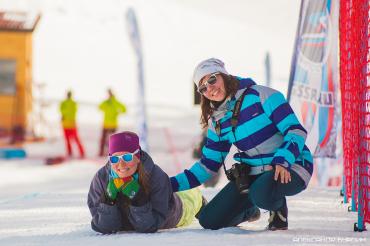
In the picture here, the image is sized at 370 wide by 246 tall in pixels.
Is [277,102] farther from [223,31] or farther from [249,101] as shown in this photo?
[223,31]

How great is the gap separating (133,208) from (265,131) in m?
0.84

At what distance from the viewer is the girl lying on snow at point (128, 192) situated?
4.00 meters

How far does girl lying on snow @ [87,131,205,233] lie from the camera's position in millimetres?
4000

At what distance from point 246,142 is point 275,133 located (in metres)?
0.17

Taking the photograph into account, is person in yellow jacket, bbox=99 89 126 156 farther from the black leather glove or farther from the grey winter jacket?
the black leather glove

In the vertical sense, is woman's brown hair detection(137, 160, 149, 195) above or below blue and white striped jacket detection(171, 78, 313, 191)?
below

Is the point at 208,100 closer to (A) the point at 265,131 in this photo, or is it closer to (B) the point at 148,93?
(A) the point at 265,131

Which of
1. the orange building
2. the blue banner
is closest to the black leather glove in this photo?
the blue banner

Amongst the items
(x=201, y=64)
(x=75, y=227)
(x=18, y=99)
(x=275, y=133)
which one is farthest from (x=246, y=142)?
A: (x=18, y=99)

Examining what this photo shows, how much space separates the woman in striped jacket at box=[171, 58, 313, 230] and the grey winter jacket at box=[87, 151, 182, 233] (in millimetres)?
307

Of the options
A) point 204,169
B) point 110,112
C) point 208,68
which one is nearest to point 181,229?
point 204,169

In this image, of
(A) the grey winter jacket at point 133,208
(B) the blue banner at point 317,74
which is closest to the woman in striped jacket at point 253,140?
(A) the grey winter jacket at point 133,208

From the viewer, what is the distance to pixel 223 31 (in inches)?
1839

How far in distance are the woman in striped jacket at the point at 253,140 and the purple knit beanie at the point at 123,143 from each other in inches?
16.8
